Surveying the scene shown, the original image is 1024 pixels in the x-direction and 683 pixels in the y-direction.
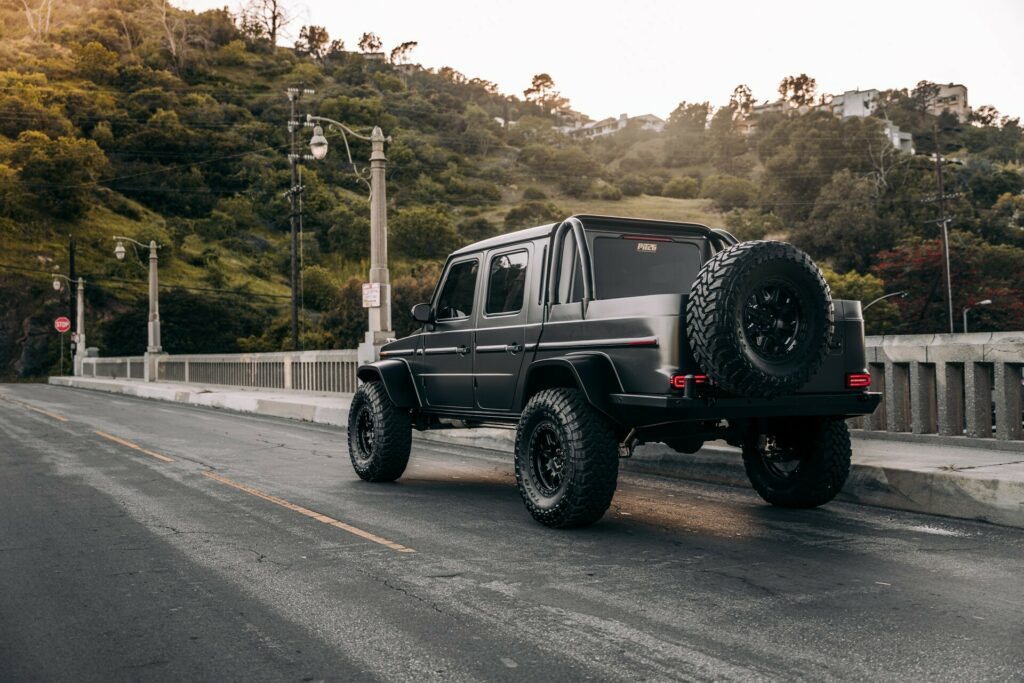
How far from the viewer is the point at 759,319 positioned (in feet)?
21.4

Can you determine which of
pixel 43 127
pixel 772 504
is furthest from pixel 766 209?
pixel 772 504

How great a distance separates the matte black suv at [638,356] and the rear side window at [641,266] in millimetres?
13

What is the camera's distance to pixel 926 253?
6756 cm

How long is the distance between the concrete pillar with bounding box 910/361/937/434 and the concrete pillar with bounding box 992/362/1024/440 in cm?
82

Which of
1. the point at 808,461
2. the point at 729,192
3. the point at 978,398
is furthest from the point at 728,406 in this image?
the point at 729,192

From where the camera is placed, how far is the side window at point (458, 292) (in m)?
8.96

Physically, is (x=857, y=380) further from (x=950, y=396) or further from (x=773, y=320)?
(x=950, y=396)

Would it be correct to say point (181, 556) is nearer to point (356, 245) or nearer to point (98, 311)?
point (98, 311)

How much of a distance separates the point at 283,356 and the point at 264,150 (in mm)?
78036

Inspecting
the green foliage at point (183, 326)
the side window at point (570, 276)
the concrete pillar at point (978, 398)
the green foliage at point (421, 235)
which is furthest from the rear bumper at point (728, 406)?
the green foliage at point (421, 235)

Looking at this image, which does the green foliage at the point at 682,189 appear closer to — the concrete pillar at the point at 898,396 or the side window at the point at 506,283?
the concrete pillar at the point at 898,396

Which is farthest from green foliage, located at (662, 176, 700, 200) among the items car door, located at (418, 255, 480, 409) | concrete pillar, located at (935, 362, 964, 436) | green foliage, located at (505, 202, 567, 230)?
car door, located at (418, 255, 480, 409)

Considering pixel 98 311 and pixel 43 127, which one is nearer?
pixel 98 311

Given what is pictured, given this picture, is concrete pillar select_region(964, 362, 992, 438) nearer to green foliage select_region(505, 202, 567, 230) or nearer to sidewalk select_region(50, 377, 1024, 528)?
sidewalk select_region(50, 377, 1024, 528)
